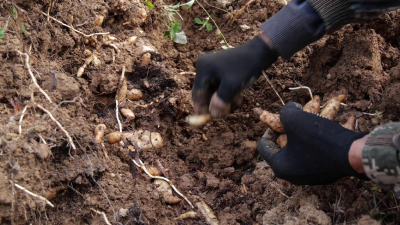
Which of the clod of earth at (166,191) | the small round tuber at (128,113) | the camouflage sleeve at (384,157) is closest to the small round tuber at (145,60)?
the small round tuber at (128,113)

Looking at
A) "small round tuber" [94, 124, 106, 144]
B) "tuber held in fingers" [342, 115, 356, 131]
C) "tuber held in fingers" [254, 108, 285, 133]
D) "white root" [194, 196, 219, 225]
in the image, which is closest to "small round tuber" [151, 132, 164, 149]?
"small round tuber" [94, 124, 106, 144]

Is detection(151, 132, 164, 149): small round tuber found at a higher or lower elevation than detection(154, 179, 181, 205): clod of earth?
higher

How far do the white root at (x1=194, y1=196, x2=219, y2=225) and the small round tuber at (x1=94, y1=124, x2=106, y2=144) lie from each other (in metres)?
0.59

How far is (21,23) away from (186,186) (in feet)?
4.06

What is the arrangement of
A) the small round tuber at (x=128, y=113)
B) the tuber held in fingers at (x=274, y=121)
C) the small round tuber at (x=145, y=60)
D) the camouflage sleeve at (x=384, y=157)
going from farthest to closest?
the small round tuber at (x=145, y=60), the small round tuber at (x=128, y=113), the tuber held in fingers at (x=274, y=121), the camouflage sleeve at (x=384, y=157)

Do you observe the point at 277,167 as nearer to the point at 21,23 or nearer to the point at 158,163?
the point at 158,163

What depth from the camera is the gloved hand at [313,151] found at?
1.41 m

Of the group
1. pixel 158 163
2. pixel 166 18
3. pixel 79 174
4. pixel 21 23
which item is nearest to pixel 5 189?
pixel 79 174

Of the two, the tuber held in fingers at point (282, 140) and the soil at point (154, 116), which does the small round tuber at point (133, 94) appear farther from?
the tuber held in fingers at point (282, 140)

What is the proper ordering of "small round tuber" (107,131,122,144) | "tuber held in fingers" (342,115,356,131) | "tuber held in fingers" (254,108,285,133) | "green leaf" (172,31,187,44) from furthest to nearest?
"green leaf" (172,31,187,44) < "small round tuber" (107,131,122,144) < "tuber held in fingers" (254,108,285,133) < "tuber held in fingers" (342,115,356,131)

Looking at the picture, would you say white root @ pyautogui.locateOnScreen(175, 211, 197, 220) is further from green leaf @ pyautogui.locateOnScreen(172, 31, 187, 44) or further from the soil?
green leaf @ pyautogui.locateOnScreen(172, 31, 187, 44)

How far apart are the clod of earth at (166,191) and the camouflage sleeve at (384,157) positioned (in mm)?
895

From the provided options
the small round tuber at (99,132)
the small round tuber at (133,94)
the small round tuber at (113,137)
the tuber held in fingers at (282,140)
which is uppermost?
the tuber held in fingers at (282,140)

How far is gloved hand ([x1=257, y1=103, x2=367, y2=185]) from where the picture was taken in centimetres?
141
